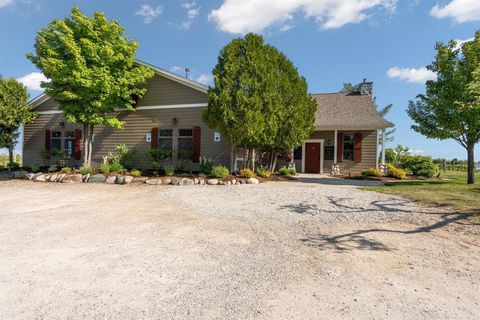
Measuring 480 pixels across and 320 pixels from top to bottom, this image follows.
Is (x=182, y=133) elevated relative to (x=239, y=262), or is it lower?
elevated

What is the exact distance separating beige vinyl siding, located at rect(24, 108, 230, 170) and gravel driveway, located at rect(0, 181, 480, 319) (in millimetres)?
6941

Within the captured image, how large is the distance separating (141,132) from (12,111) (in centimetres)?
742

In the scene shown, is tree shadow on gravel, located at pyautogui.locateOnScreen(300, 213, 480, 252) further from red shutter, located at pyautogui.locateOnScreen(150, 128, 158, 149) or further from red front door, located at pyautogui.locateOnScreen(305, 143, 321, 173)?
red shutter, located at pyautogui.locateOnScreen(150, 128, 158, 149)

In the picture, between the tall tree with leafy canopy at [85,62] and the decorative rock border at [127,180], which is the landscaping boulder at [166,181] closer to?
the decorative rock border at [127,180]

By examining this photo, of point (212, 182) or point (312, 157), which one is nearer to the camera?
point (212, 182)

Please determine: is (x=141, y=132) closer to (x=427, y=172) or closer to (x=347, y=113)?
(x=347, y=113)

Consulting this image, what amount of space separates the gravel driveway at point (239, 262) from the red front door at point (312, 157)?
9165 mm

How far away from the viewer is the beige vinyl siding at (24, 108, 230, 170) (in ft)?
44.1

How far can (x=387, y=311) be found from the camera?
2.45m

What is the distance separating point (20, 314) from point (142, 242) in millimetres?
1918

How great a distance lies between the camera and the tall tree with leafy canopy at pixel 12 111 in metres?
14.8

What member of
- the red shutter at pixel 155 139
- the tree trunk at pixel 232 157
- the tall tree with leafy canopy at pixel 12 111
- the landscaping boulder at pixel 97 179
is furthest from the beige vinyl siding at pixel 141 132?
the landscaping boulder at pixel 97 179

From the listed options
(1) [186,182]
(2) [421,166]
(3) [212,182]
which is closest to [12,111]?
(1) [186,182]

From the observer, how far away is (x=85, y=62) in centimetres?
1192
